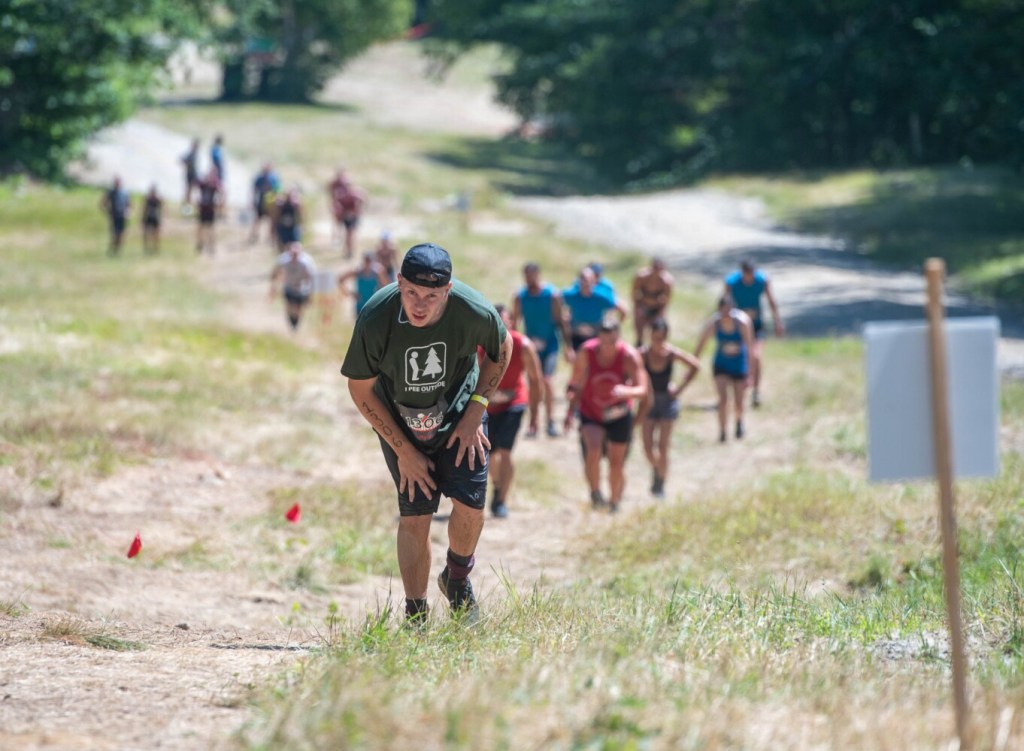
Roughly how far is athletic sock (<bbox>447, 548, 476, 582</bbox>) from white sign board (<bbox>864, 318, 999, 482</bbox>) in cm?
261

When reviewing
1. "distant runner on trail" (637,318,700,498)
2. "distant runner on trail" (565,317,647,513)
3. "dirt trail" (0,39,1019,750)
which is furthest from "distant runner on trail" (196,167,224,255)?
"distant runner on trail" (565,317,647,513)

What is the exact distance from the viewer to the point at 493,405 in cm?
1164

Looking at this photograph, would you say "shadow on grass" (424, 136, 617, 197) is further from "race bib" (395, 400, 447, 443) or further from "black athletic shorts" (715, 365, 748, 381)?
"race bib" (395, 400, 447, 443)

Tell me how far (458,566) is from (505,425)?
4840 millimetres

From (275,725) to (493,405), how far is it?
23.7 ft

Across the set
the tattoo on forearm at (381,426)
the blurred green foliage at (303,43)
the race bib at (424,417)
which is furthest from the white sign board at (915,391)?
the blurred green foliage at (303,43)

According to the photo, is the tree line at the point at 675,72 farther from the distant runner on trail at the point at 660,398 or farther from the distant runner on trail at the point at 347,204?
the distant runner on trail at the point at 660,398

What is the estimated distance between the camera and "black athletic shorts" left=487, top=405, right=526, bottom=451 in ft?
38.2

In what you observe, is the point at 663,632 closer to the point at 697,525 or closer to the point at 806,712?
the point at 806,712

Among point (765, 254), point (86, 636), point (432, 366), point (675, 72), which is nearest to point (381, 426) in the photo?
point (432, 366)

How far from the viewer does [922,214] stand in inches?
1464

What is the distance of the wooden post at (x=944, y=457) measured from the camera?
4.53 metres

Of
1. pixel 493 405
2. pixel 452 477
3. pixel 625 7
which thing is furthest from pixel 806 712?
pixel 625 7

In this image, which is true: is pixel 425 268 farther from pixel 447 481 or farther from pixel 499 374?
pixel 447 481
